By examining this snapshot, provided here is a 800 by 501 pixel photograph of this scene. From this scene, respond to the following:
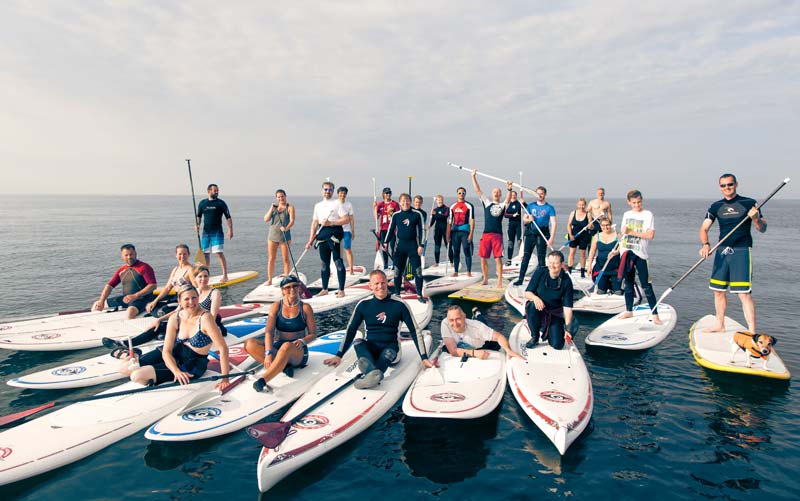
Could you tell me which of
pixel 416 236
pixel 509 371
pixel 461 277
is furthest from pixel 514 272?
pixel 509 371

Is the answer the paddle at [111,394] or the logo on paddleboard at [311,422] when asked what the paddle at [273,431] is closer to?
the logo on paddleboard at [311,422]

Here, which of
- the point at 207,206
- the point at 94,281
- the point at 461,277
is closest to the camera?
the point at 207,206

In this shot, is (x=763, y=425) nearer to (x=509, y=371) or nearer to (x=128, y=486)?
(x=509, y=371)

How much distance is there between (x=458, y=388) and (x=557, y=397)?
144 cm

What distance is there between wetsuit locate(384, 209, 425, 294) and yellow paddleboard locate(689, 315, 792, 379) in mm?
6456

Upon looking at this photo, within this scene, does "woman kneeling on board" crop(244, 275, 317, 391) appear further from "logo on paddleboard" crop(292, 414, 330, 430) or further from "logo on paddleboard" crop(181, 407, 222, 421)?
"logo on paddleboard" crop(292, 414, 330, 430)

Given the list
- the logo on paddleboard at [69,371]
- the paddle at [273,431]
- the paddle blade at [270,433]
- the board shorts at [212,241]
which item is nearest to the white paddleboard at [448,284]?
the board shorts at [212,241]

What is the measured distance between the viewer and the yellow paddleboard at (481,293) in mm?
13266

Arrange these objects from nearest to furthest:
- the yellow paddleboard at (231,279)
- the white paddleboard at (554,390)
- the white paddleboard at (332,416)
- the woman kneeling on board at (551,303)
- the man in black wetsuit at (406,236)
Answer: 1. the white paddleboard at (332,416)
2. the white paddleboard at (554,390)
3. the woman kneeling on board at (551,303)
4. the man in black wetsuit at (406,236)
5. the yellow paddleboard at (231,279)

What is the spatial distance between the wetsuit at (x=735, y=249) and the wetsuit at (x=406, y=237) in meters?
6.45

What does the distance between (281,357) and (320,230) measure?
5.54 metres

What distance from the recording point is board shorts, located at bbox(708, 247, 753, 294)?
816cm

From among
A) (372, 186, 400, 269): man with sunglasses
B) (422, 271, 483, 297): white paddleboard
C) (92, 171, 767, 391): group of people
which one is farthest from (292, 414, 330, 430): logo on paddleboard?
(372, 186, 400, 269): man with sunglasses

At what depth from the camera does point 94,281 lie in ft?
62.4
